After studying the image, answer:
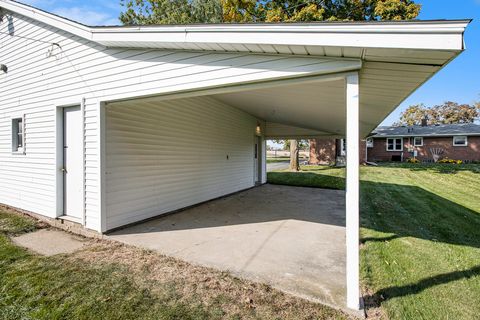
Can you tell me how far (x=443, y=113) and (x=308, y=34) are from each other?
1936 inches

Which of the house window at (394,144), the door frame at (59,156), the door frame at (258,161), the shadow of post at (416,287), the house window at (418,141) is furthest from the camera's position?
the house window at (394,144)

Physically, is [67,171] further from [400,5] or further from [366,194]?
[400,5]

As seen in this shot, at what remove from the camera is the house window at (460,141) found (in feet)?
69.4

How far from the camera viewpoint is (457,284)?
2967 mm

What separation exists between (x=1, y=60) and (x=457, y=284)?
10.4 metres

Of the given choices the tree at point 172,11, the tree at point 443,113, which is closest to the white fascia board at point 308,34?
the tree at point 172,11

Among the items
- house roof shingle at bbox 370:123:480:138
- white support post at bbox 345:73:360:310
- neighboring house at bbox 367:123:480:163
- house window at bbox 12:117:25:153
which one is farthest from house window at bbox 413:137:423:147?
house window at bbox 12:117:25:153

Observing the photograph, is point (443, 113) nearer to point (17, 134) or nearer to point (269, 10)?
point (269, 10)

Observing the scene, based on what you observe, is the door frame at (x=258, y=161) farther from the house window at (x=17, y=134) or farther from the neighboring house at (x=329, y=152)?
the neighboring house at (x=329, y=152)

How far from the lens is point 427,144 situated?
73.7 feet

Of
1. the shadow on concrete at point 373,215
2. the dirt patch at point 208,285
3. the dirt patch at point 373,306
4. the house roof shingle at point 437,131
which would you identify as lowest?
the dirt patch at point 373,306

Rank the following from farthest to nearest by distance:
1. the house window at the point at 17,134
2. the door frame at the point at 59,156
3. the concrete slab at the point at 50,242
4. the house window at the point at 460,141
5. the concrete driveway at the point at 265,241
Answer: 1. the house window at the point at 460,141
2. the house window at the point at 17,134
3. the door frame at the point at 59,156
4. the concrete slab at the point at 50,242
5. the concrete driveway at the point at 265,241

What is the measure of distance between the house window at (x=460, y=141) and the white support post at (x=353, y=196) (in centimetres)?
2581

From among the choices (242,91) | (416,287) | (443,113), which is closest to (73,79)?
(242,91)
